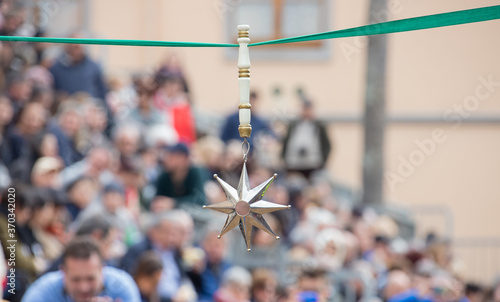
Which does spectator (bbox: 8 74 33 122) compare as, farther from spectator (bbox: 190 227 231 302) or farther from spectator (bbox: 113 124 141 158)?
spectator (bbox: 190 227 231 302)

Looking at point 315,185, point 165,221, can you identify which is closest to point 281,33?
point 315,185

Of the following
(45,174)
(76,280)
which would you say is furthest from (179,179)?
(76,280)

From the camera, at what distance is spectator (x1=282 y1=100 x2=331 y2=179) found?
38.2 ft

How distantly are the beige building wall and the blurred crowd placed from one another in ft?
14.0

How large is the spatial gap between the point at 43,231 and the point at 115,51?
29.3ft

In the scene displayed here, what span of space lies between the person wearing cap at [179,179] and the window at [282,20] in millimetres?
7717

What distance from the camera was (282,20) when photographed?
1588 centimetres

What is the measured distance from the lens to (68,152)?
814cm

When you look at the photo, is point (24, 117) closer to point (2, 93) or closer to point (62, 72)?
point (2, 93)

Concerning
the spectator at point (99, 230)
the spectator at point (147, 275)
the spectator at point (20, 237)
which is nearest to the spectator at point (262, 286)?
the spectator at point (147, 275)

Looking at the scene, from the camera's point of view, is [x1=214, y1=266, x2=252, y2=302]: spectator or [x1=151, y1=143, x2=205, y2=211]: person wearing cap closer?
[x1=214, y1=266, x2=252, y2=302]: spectator

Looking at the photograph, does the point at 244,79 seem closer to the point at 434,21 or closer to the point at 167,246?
the point at 434,21

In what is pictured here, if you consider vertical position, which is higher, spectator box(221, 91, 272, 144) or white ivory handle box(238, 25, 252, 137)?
white ivory handle box(238, 25, 252, 137)

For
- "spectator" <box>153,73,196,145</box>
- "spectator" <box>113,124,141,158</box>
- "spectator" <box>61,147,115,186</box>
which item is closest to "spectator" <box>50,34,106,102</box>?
"spectator" <box>153,73,196,145</box>
